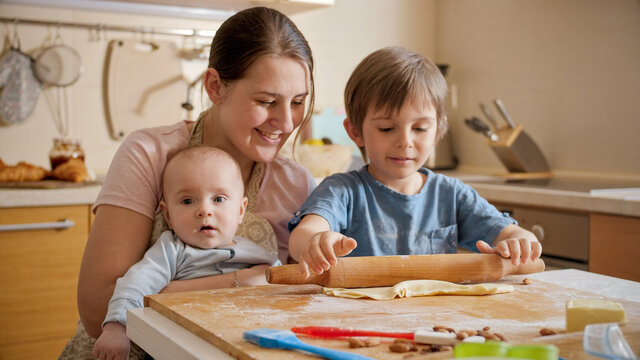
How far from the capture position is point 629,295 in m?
1.08

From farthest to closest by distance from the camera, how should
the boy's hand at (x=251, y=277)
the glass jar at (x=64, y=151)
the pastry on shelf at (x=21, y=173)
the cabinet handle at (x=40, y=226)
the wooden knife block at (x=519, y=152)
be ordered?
the wooden knife block at (x=519, y=152) < the glass jar at (x=64, y=151) < the pastry on shelf at (x=21, y=173) < the cabinet handle at (x=40, y=226) < the boy's hand at (x=251, y=277)

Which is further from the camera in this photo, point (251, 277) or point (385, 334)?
point (251, 277)

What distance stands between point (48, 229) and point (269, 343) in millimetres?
1840

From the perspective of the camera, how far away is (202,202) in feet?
4.24

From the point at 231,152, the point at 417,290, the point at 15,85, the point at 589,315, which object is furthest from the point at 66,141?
the point at 589,315

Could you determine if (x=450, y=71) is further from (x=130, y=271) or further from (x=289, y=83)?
(x=130, y=271)

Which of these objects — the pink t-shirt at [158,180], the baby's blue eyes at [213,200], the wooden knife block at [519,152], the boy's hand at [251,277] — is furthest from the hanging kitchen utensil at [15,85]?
the wooden knife block at [519,152]

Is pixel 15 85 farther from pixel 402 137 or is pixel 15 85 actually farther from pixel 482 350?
pixel 482 350

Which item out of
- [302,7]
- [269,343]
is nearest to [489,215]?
[269,343]

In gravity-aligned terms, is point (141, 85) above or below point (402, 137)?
above

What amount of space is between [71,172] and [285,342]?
6.32 feet

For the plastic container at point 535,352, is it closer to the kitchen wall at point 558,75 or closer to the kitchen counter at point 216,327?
the kitchen counter at point 216,327

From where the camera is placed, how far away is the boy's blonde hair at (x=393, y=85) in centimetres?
139

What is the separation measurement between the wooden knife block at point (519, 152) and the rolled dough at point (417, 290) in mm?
1864
